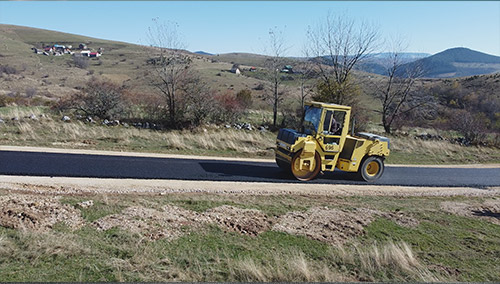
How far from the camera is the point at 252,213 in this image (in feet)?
29.9

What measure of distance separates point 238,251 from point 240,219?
158cm

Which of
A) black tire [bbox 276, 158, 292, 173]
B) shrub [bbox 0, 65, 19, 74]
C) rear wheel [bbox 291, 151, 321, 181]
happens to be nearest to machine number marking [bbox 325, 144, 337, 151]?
rear wheel [bbox 291, 151, 321, 181]

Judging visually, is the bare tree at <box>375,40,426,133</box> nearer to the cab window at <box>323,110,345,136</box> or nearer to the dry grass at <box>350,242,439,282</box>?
the cab window at <box>323,110,345,136</box>

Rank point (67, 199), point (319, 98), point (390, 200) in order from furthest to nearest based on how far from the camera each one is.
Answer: point (319, 98) < point (390, 200) < point (67, 199)

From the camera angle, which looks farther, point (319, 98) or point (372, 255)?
point (319, 98)

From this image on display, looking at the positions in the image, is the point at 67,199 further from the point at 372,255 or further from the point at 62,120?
the point at 62,120

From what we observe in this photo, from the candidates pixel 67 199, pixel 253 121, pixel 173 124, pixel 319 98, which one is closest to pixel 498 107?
pixel 319 98

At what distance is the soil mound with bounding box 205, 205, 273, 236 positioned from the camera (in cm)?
816

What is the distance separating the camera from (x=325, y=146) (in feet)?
42.1

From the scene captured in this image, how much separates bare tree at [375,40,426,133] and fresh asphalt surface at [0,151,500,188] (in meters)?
15.0

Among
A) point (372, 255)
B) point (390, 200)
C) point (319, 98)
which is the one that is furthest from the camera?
point (319, 98)

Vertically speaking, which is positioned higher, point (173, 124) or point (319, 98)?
point (319, 98)

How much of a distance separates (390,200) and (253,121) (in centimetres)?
1712

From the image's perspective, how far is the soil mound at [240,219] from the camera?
8.16 m
